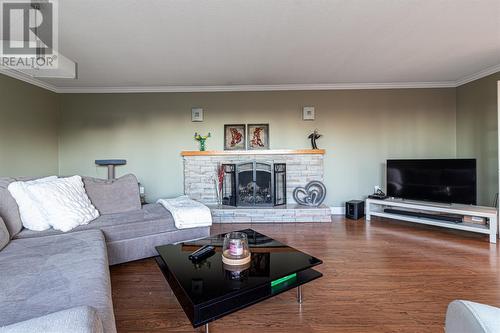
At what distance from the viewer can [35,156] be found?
→ 3.67 meters

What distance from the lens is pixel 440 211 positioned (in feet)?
10.4

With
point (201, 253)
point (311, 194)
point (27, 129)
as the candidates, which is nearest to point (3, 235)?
point (201, 253)

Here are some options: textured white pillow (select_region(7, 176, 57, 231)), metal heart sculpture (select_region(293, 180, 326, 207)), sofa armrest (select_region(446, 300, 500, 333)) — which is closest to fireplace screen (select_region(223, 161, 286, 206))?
metal heart sculpture (select_region(293, 180, 326, 207))

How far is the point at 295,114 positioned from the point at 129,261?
3.36 meters

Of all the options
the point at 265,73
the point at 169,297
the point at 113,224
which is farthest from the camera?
the point at 265,73

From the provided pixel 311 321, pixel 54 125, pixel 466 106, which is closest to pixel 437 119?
pixel 466 106

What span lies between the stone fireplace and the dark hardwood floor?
1.28 meters

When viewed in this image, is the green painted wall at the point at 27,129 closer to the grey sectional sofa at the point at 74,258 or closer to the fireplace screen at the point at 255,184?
the grey sectional sofa at the point at 74,258

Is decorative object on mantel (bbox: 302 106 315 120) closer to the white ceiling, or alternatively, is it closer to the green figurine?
the white ceiling

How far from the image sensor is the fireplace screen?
4090 millimetres

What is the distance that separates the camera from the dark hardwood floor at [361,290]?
1492mm

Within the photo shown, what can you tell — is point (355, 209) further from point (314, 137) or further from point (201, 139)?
point (201, 139)

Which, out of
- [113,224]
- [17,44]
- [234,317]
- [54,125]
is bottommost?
[234,317]

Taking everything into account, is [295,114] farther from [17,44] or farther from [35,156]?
[35,156]
